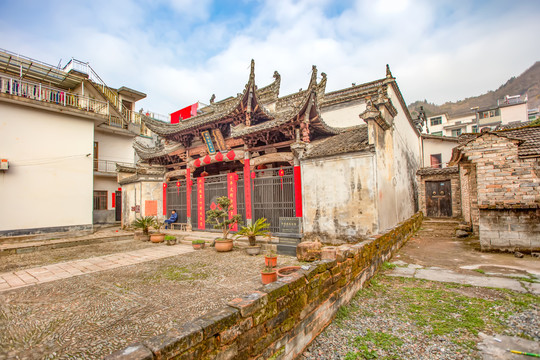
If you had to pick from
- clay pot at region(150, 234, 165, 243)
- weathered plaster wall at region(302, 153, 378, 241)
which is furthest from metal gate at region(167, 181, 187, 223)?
weathered plaster wall at region(302, 153, 378, 241)

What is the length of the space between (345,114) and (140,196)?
11.8m

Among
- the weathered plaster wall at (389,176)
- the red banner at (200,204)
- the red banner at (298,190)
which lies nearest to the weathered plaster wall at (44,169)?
the red banner at (200,204)

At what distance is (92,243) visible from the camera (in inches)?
444

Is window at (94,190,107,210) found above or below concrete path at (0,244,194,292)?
above

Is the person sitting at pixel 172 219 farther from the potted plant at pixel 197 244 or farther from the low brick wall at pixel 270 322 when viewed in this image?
the low brick wall at pixel 270 322

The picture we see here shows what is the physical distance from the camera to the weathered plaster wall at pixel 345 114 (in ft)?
43.2

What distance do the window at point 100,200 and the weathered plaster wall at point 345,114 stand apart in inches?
590

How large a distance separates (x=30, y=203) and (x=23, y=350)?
11.7 m

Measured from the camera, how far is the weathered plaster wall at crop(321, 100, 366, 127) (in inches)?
519

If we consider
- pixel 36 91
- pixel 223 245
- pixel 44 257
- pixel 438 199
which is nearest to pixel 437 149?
pixel 438 199

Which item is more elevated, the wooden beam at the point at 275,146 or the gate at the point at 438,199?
the wooden beam at the point at 275,146

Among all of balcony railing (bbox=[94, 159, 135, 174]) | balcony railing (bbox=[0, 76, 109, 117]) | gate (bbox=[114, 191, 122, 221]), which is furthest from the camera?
gate (bbox=[114, 191, 122, 221])

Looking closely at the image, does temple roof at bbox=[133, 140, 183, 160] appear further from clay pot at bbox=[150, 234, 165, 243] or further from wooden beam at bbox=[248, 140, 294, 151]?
wooden beam at bbox=[248, 140, 294, 151]

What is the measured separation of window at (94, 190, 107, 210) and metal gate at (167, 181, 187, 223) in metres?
6.20
